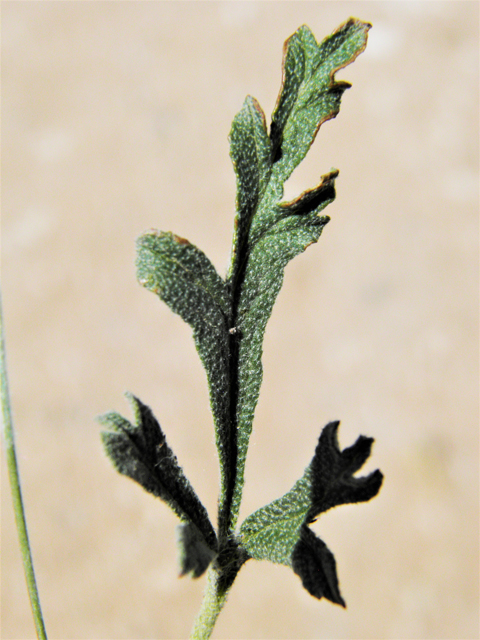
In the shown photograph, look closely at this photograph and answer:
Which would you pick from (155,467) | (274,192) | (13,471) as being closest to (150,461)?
(155,467)

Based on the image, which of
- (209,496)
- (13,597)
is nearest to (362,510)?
(209,496)

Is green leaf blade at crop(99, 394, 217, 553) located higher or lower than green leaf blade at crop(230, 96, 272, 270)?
lower

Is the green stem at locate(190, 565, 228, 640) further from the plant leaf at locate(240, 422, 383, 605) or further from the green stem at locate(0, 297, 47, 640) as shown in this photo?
the green stem at locate(0, 297, 47, 640)

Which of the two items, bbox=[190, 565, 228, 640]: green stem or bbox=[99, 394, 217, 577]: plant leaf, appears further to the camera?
bbox=[190, 565, 228, 640]: green stem

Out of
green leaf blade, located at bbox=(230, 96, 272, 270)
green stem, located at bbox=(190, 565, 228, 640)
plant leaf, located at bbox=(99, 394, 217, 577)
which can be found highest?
green leaf blade, located at bbox=(230, 96, 272, 270)

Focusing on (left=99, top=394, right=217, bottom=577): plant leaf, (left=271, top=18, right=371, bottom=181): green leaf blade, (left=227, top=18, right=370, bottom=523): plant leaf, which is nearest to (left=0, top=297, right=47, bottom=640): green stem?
(left=99, top=394, right=217, bottom=577): plant leaf

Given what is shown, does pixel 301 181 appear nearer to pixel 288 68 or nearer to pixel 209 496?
pixel 209 496
